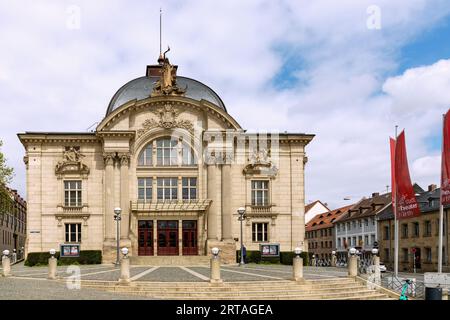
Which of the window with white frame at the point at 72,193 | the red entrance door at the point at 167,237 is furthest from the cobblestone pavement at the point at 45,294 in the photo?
the window with white frame at the point at 72,193

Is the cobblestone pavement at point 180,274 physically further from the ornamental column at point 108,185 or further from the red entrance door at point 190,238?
the red entrance door at point 190,238

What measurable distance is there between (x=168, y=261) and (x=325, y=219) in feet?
180

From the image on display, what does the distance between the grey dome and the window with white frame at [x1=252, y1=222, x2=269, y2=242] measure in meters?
12.0

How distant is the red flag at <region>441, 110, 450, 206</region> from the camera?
973 inches

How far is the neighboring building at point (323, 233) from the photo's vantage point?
304 feet

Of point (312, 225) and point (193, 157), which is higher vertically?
point (193, 157)

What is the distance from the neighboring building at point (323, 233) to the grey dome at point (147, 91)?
133 ft

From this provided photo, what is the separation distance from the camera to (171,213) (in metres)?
52.4

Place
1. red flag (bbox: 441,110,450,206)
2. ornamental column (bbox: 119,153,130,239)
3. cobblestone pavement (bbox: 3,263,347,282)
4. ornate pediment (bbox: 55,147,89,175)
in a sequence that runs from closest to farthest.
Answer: red flag (bbox: 441,110,450,206), cobblestone pavement (bbox: 3,263,347,282), ornamental column (bbox: 119,153,130,239), ornate pediment (bbox: 55,147,89,175)

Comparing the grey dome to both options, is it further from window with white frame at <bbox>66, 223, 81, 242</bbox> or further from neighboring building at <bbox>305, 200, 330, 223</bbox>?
neighboring building at <bbox>305, 200, 330, 223</bbox>

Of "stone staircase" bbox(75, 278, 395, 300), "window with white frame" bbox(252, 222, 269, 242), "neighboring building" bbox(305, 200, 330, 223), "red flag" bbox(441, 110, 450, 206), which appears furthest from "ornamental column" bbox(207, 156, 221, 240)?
"neighboring building" bbox(305, 200, 330, 223)
